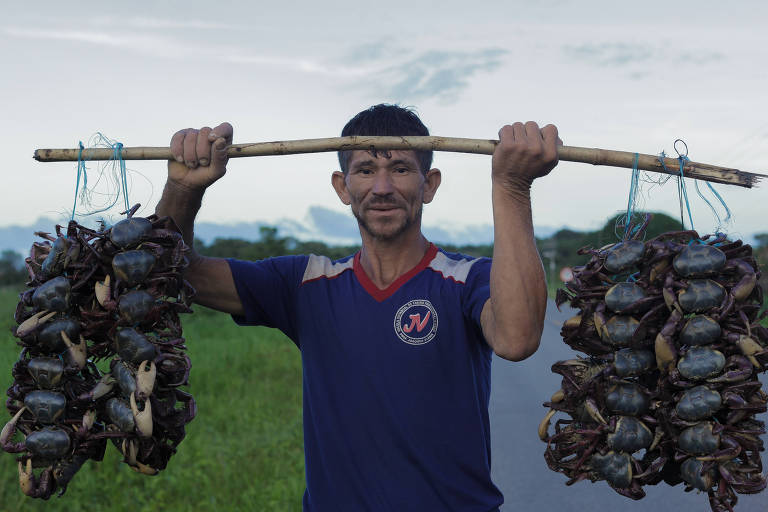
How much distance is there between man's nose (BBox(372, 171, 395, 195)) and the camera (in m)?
3.11

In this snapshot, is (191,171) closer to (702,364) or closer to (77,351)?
(77,351)

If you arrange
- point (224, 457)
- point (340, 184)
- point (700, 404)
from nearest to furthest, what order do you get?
point (700, 404) → point (340, 184) → point (224, 457)

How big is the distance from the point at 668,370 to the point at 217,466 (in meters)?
4.90

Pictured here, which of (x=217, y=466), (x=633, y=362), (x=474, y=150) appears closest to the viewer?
(x=633, y=362)

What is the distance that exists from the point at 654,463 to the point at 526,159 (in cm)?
113

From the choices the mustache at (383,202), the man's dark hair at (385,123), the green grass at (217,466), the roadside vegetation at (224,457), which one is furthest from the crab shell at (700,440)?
the green grass at (217,466)

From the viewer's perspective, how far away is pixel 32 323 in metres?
2.57

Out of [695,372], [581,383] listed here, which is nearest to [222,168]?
[581,383]

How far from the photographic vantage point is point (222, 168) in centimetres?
305

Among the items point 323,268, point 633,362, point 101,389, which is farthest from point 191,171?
point 633,362

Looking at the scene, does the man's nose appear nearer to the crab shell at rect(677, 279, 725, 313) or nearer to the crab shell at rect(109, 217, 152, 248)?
the crab shell at rect(109, 217, 152, 248)

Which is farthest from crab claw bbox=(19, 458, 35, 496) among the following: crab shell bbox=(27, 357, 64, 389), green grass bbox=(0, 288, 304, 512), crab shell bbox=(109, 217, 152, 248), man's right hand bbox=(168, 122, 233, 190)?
green grass bbox=(0, 288, 304, 512)

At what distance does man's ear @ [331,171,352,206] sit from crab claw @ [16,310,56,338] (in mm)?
1402

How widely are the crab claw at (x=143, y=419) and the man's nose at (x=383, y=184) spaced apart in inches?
49.9
